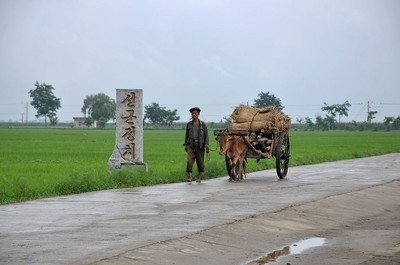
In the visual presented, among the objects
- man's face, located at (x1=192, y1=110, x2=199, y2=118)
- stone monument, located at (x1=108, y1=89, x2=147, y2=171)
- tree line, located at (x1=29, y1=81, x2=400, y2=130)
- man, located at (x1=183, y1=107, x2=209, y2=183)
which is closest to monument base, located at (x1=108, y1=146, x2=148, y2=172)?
stone monument, located at (x1=108, y1=89, x2=147, y2=171)

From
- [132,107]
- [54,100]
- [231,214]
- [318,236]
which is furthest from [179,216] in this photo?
[54,100]

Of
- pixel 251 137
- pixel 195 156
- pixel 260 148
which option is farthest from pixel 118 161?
pixel 260 148

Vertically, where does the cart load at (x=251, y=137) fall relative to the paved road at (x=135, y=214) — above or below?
above

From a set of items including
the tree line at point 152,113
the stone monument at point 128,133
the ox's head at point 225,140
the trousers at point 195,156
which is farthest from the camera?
the tree line at point 152,113

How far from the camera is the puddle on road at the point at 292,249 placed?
1108 centimetres

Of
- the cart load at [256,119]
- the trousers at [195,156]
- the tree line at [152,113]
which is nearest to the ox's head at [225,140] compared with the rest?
the cart load at [256,119]

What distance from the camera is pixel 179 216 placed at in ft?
48.7

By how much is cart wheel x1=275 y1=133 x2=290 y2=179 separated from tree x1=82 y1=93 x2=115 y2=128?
150956 millimetres

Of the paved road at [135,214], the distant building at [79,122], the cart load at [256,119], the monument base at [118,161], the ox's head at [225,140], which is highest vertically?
the distant building at [79,122]

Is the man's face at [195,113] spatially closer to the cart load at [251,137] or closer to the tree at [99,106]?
the cart load at [251,137]

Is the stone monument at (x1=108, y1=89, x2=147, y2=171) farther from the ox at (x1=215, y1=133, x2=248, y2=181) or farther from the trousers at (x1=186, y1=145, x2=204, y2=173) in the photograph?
the ox at (x1=215, y1=133, x2=248, y2=181)

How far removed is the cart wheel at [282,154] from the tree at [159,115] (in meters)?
137

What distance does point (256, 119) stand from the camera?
949 inches

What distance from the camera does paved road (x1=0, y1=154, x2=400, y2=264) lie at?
11.1m
